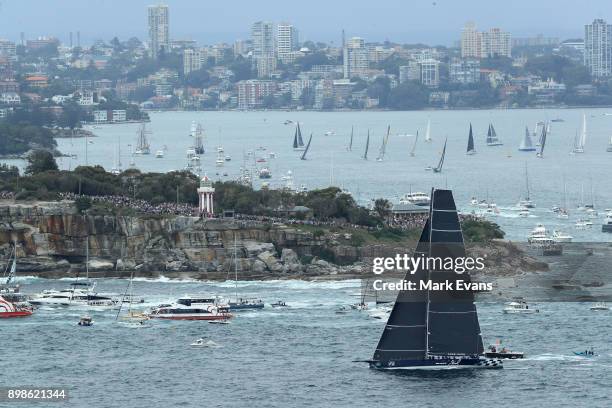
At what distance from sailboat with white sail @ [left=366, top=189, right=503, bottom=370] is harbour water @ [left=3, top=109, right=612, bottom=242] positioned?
3080 centimetres

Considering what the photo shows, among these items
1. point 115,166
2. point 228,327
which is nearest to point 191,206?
point 228,327

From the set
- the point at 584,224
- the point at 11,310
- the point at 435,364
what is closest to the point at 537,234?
the point at 584,224

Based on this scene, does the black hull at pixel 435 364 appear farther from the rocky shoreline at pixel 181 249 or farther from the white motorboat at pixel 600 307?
the rocky shoreline at pixel 181 249

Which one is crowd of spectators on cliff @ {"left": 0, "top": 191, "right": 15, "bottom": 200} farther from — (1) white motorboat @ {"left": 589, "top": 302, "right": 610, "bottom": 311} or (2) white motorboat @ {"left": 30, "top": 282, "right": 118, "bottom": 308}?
(1) white motorboat @ {"left": 589, "top": 302, "right": 610, "bottom": 311}

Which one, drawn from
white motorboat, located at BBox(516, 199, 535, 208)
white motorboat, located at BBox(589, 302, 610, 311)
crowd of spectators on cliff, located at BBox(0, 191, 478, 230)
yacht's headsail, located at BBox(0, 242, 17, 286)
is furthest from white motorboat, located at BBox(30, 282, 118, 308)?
white motorboat, located at BBox(516, 199, 535, 208)

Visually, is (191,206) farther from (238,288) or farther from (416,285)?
(416,285)

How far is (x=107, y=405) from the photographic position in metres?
35.1

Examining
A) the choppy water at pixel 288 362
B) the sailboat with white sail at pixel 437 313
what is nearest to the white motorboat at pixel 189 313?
the choppy water at pixel 288 362

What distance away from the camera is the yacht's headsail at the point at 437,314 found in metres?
36.2

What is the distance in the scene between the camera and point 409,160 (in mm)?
117375

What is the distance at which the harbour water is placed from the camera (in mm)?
84875

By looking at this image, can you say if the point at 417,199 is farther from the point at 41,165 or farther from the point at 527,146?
the point at 527,146

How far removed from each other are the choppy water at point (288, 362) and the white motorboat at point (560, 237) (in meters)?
16.0

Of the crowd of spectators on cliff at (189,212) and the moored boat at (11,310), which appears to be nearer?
the moored boat at (11,310)
